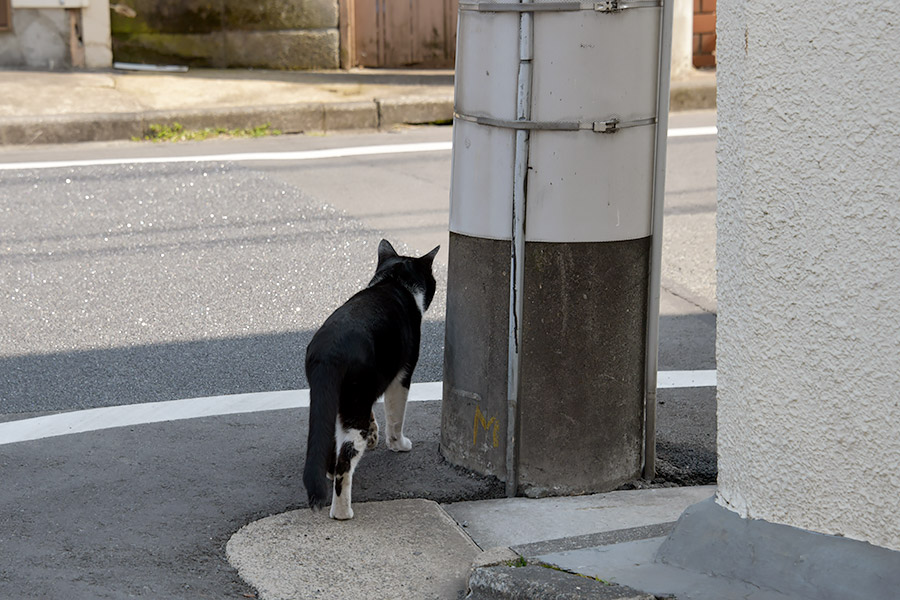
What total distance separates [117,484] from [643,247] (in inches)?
82.8

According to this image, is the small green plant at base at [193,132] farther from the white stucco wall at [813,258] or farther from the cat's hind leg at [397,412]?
the white stucco wall at [813,258]

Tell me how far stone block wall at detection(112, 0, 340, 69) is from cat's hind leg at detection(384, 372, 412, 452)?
368 inches

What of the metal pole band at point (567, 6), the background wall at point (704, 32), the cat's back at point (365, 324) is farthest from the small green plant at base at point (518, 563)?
the background wall at point (704, 32)

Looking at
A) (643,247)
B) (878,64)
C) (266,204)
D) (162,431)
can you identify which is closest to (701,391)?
(643,247)

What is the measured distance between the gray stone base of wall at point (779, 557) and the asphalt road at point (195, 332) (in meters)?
1.13

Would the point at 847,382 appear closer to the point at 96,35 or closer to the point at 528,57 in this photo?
the point at 528,57

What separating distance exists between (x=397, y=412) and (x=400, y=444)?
0.47 ft

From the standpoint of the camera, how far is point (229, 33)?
13281 millimetres

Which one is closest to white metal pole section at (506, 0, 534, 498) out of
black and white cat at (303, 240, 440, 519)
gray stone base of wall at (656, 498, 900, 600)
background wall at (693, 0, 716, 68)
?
black and white cat at (303, 240, 440, 519)

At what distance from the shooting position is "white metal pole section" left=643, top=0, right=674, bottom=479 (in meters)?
4.05

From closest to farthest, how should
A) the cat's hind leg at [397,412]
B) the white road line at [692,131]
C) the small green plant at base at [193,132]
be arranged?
the cat's hind leg at [397,412] < the small green plant at base at [193,132] < the white road line at [692,131]

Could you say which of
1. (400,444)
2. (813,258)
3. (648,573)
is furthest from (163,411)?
(813,258)

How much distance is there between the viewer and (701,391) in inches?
213

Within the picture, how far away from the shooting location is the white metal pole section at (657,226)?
405 cm
